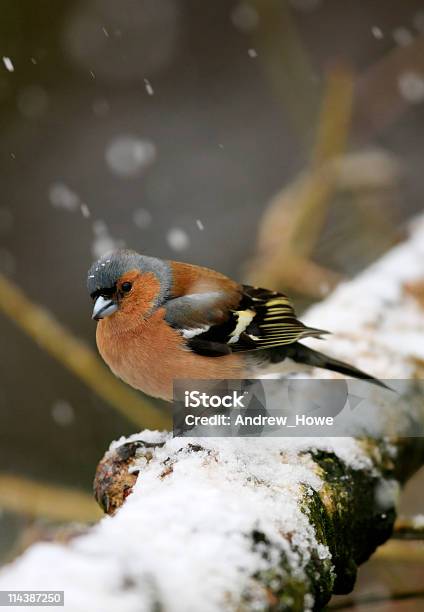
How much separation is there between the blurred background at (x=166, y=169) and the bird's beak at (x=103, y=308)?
Answer: 0.78 metres

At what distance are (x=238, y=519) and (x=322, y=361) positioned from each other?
0.97m

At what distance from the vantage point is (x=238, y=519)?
1.21 m

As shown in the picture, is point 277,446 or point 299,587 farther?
point 277,446

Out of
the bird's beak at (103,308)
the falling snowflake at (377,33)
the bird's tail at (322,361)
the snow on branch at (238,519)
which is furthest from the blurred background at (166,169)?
the bird's beak at (103,308)

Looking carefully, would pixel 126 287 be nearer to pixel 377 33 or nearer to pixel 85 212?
pixel 85 212

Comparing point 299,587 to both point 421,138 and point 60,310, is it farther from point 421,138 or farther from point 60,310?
point 421,138

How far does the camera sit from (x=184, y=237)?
4.86m

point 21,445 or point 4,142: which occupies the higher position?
point 4,142

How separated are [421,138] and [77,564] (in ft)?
18.5

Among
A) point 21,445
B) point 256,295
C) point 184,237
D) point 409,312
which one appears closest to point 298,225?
point 409,312

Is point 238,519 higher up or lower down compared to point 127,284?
lower down

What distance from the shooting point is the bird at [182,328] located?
6.16 feet

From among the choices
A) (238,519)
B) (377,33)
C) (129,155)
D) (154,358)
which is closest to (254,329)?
(154,358)

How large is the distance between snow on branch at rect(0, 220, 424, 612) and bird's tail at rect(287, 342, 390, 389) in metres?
0.12
